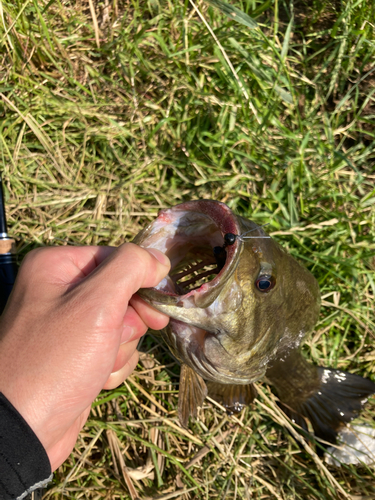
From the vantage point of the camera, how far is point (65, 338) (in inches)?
78.7

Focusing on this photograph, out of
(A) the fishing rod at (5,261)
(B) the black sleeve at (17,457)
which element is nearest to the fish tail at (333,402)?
(B) the black sleeve at (17,457)

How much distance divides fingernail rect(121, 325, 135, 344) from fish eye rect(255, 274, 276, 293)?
2.70ft

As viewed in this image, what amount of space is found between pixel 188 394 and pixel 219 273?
1306 mm

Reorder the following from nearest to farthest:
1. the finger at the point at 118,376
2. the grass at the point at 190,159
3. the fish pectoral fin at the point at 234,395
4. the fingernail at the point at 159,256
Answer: the fingernail at the point at 159,256 → the finger at the point at 118,376 → the fish pectoral fin at the point at 234,395 → the grass at the point at 190,159

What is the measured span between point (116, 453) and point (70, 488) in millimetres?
413

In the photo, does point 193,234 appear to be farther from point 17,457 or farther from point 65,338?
point 17,457

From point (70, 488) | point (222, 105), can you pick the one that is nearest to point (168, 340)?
point (70, 488)

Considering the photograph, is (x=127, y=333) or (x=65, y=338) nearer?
(x=65, y=338)

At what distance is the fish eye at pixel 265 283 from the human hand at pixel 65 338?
0.49 m

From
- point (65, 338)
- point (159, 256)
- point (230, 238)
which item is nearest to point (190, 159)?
point (159, 256)

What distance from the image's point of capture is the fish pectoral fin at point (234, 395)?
10.9 feet

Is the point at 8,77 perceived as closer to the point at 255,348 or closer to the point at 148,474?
A: the point at 255,348

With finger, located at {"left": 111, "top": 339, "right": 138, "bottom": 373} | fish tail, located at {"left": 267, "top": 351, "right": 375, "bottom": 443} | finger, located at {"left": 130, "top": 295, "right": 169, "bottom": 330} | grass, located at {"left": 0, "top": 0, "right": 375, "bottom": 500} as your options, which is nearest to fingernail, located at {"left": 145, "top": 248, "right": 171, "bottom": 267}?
finger, located at {"left": 130, "top": 295, "right": 169, "bottom": 330}

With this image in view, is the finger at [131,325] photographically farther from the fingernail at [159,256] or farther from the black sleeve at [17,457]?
the black sleeve at [17,457]
